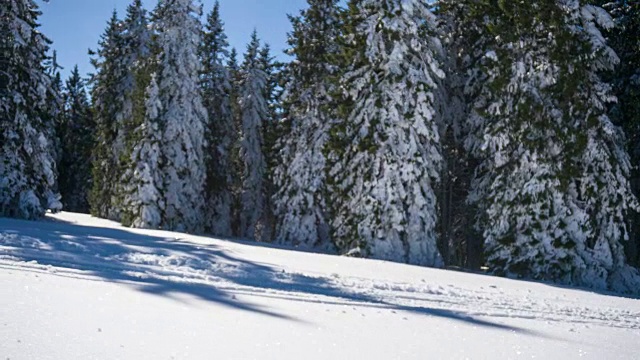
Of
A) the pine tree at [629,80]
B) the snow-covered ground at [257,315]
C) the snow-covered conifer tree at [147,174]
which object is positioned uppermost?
the pine tree at [629,80]

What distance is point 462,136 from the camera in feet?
81.3

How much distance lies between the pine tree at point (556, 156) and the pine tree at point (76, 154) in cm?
3835

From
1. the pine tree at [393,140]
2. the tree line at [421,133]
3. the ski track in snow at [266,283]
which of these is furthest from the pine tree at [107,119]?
the ski track in snow at [266,283]

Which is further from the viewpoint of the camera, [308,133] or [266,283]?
[308,133]

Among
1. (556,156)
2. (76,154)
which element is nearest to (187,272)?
(556,156)

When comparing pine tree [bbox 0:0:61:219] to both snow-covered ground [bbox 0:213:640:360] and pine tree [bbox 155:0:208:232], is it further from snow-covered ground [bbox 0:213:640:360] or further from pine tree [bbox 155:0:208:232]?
snow-covered ground [bbox 0:213:640:360]

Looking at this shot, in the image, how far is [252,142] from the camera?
37.9 m

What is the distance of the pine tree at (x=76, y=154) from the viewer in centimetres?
4831

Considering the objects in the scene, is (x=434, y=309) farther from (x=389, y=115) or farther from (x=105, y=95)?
(x=105, y=95)

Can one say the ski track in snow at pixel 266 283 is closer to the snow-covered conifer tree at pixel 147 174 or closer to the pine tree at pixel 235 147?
the snow-covered conifer tree at pixel 147 174

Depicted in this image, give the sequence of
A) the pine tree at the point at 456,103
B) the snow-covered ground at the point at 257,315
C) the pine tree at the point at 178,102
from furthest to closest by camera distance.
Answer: the pine tree at the point at 178,102, the pine tree at the point at 456,103, the snow-covered ground at the point at 257,315

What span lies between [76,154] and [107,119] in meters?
14.5

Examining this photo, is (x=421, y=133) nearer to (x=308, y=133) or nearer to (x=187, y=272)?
(x=308, y=133)

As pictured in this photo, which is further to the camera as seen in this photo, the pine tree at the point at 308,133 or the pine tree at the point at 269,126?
the pine tree at the point at 269,126
